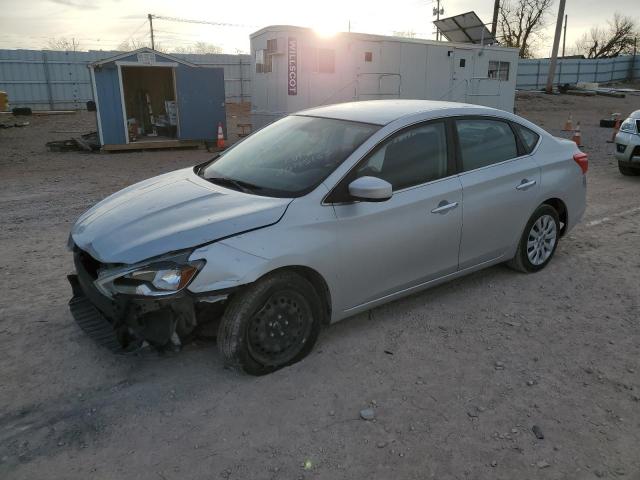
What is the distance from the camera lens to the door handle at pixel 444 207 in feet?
12.6

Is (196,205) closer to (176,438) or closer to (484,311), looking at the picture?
(176,438)

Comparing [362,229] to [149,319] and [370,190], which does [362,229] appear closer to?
[370,190]

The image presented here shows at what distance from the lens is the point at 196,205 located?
11.1 feet

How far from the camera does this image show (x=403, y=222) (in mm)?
3668

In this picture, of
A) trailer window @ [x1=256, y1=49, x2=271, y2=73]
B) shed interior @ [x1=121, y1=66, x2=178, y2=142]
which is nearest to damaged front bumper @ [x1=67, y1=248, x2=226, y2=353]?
trailer window @ [x1=256, y1=49, x2=271, y2=73]

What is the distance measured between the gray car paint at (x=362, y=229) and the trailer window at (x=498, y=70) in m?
14.0

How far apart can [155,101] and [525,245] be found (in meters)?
12.7

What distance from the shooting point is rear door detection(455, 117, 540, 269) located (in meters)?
4.12

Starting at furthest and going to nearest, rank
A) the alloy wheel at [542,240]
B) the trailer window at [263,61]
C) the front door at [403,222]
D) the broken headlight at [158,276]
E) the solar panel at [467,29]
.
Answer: the solar panel at [467,29], the trailer window at [263,61], the alloy wheel at [542,240], the front door at [403,222], the broken headlight at [158,276]

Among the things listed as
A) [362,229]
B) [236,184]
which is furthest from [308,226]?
[236,184]

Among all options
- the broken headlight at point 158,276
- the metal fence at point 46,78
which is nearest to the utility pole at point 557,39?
the metal fence at point 46,78

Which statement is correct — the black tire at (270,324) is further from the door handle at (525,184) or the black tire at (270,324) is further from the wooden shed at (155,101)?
the wooden shed at (155,101)

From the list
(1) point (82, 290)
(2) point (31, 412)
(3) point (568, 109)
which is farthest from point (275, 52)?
(3) point (568, 109)

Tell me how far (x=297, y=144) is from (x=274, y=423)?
2.05m
